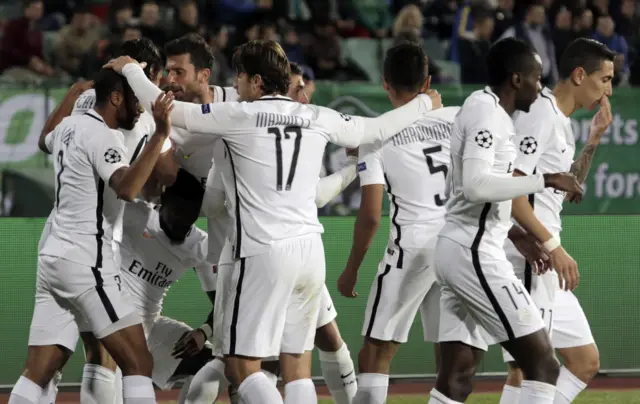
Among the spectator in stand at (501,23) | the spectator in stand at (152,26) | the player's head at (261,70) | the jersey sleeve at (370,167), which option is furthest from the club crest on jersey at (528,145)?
the spectator in stand at (501,23)

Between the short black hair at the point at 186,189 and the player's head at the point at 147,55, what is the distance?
54 centimetres

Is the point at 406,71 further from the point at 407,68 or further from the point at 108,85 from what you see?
the point at 108,85

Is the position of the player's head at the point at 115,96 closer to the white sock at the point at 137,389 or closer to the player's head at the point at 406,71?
the white sock at the point at 137,389

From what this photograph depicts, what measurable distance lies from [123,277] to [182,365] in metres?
0.66

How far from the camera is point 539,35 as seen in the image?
13367mm

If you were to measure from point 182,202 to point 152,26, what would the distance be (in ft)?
21.2

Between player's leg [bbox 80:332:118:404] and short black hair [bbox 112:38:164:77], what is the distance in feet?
4.84

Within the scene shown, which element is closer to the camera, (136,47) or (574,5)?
(136,47)

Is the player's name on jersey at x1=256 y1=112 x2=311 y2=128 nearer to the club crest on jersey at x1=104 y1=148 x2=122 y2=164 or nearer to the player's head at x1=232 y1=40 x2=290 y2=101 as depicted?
the player's head at x1=232 y1=40 x2=290 y2=101

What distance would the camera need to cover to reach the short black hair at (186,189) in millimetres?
6094

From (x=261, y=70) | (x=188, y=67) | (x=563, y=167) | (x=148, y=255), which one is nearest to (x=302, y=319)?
(x=261, y=70)

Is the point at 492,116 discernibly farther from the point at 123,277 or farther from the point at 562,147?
the point at 123,277

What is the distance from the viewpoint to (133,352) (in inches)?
217

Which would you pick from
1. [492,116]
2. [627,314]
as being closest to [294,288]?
[492,116]
